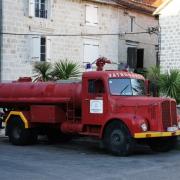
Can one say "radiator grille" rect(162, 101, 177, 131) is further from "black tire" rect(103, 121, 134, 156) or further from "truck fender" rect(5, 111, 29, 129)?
"truck fender" rect(5, 111, 29, 129)

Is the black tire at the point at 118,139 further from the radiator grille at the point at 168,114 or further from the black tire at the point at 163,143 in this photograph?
the black tire at the point at 163,143

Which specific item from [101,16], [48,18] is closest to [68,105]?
[48,18]

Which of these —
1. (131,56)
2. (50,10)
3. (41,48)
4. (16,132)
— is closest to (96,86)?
(16,132)

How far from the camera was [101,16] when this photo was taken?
35438 mm

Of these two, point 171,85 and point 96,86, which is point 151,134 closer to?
point 96,86

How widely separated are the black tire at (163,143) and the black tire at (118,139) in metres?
1.43

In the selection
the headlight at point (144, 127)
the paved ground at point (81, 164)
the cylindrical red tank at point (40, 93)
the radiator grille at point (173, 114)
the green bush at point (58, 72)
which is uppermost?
the green bush at point (58, 72)

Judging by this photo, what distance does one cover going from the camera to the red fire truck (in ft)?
49.7

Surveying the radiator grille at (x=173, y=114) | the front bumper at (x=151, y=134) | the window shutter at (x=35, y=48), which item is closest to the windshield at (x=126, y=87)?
the radiator grille at (x=173, y=114)

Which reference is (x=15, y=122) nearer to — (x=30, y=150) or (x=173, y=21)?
(x=30, y=150)

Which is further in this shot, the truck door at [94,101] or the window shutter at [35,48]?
the window shutter at [35,48]

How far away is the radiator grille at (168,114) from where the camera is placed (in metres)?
15.3

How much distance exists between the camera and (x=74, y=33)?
1331 inches

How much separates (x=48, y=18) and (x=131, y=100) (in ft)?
58.1
